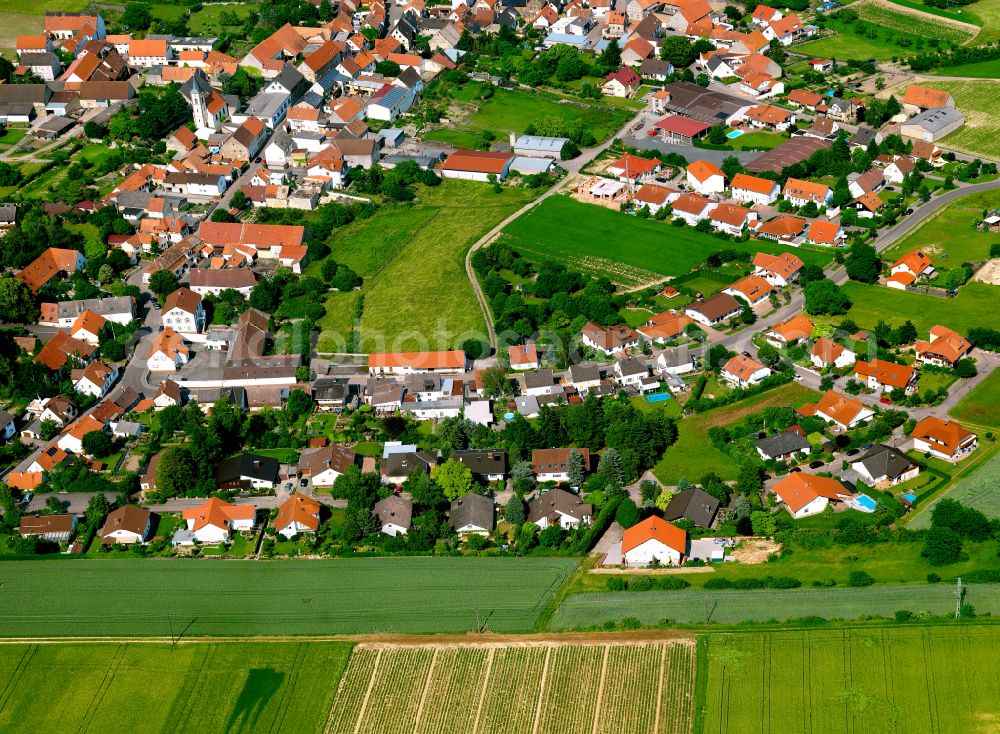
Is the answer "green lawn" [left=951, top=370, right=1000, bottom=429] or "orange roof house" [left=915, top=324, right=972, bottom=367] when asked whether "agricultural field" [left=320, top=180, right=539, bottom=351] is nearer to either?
"orange roof house" [left=915, top=324, right=972, bottom=367]

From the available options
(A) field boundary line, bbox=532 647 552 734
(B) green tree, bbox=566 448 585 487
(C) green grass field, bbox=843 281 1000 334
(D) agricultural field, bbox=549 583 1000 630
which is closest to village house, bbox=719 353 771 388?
(C) green grass field, bbox=843 281 1000 334

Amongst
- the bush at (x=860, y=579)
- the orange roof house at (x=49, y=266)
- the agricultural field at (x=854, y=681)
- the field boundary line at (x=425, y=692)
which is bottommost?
the orange roof house at (x=49, y=266)

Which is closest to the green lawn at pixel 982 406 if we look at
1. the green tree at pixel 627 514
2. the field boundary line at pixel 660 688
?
the green tree at pixel 627 514

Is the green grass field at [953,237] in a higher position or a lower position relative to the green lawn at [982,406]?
lower

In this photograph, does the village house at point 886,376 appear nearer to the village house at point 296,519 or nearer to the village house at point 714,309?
the village house at point 714,309

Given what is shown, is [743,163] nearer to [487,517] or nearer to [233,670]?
[487,517]

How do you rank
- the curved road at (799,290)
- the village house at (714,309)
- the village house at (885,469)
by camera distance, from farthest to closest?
1. the village house at (714,309)
2. the curved road at (799,290)
3. the village house at (885,469)

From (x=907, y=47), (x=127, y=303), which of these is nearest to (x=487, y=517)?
(x=127, y=303)
